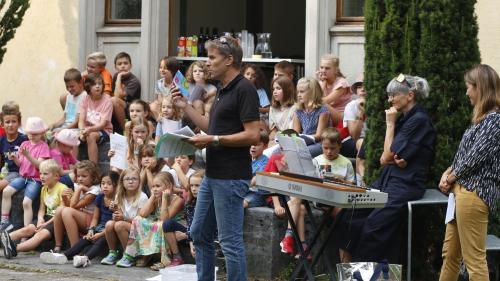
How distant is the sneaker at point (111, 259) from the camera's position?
454 inches

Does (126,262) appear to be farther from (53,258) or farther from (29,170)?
(29,170)

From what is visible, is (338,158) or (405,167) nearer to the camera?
(405,167)

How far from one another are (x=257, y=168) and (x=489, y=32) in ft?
9.27

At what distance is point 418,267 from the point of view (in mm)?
10289

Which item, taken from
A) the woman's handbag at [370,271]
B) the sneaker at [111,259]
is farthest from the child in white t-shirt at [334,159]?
the sneaker at [111,259]

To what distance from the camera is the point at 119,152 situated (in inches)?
494

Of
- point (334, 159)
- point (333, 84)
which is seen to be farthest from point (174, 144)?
point (333, 84)

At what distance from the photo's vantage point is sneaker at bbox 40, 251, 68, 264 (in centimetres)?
1161

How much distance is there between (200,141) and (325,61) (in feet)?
13.8

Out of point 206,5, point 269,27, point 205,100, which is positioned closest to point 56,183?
point 205,100

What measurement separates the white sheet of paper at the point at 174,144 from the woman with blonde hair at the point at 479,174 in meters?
2.06

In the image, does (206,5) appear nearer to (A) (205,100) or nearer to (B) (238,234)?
(A) (205,100)

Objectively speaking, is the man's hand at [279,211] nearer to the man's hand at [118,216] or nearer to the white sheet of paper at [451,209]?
the man's hand at [118,216]

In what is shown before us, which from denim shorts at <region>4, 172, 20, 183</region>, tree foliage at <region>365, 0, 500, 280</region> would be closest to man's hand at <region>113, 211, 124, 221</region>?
denim shorts at <region>4, 172, 20, 183</region>
